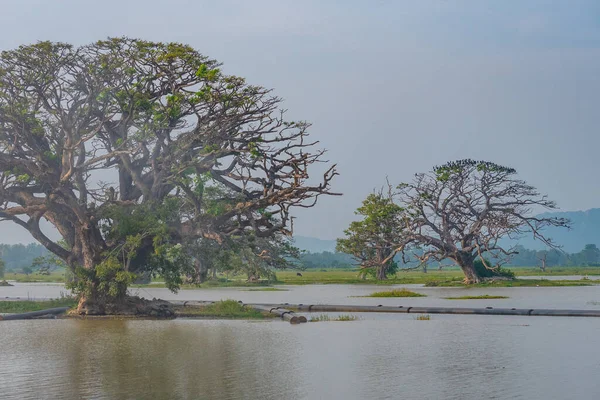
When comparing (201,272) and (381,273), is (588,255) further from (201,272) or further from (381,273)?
(201,272)

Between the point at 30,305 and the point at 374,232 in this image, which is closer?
the point at 30,305

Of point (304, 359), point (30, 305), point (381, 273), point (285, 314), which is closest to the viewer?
point (304, 359)

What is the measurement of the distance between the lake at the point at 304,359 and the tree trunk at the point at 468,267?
31.3 meters

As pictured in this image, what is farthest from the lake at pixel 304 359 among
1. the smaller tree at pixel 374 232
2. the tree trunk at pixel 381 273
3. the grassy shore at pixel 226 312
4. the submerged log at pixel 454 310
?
the tree trunk at pixel 381 273

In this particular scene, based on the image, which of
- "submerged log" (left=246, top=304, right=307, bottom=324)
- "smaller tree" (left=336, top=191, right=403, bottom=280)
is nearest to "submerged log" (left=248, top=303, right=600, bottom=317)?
"submerged log" (left=246, top=304, right=307, bottom=324)

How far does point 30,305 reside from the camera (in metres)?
36.2

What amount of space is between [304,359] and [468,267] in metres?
44.1

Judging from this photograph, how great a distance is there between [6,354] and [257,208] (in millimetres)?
12910

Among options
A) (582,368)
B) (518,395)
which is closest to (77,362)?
(518,395)

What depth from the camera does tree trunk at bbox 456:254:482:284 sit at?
62062 millimetres

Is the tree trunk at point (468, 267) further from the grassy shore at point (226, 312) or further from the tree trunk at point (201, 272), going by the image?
the grassy shore at point (226, 312)

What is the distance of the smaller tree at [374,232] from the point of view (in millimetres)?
61188

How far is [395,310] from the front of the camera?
3478cm

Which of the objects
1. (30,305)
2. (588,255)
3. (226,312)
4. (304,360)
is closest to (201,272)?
(226,312)
